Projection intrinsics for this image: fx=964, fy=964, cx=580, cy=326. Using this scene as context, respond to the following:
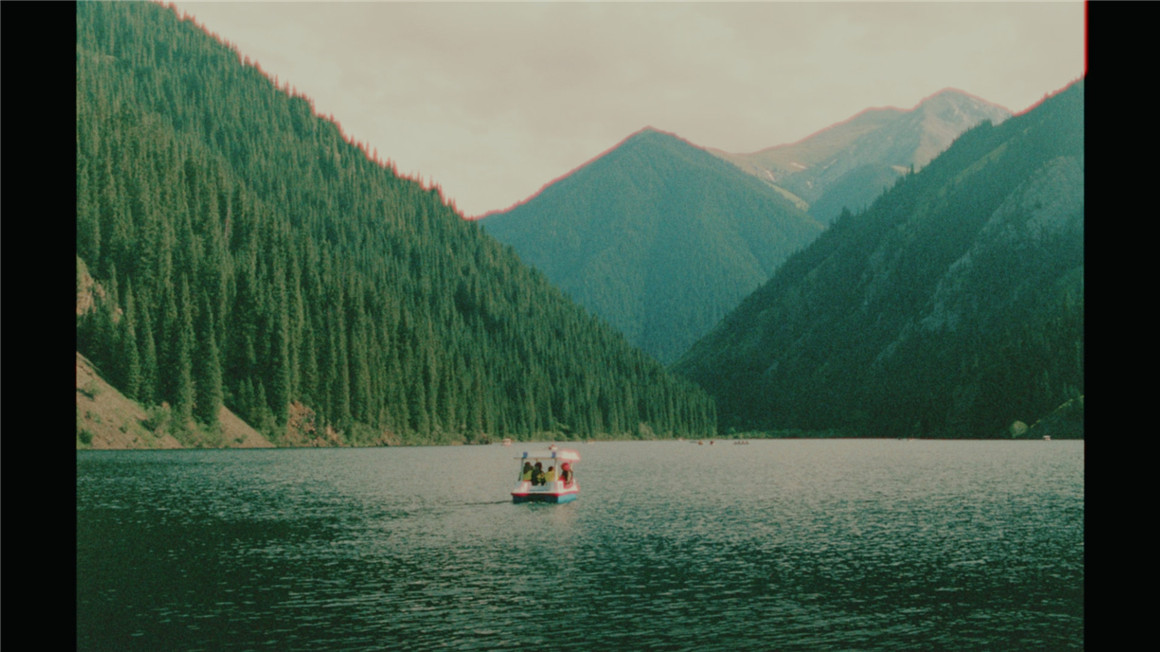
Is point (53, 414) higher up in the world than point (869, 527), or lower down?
higher up

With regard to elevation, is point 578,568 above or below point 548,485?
above

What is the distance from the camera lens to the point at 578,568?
2557 inches

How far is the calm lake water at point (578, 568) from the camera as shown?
4666 cm

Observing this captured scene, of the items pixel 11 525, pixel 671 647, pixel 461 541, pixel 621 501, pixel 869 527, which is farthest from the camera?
pixel 621 501

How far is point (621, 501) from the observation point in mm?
112438

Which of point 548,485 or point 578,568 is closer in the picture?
point 578,568

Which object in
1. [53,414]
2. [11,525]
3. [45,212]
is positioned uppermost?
[45,212]

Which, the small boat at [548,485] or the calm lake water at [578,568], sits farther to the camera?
the small boat at [548,485]

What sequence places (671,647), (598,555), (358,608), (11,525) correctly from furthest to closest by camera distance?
(598,555) → (358,608) → (671,647) → (11,525)

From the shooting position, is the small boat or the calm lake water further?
the small boat

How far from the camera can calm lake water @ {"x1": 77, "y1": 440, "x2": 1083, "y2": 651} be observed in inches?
1837
